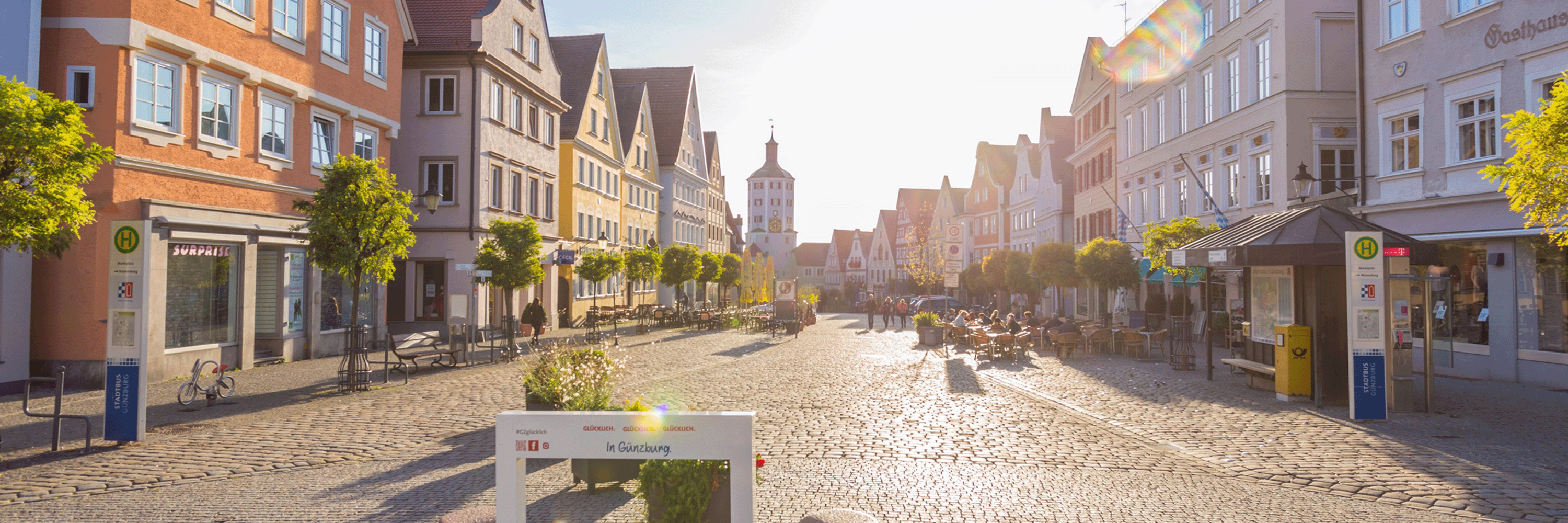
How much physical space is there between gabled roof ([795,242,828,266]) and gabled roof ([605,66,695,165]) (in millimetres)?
82500

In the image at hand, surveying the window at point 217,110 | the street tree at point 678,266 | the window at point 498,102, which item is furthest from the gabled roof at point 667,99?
the window at point 217,110

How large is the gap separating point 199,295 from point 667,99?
149ft

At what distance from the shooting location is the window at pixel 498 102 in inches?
1134

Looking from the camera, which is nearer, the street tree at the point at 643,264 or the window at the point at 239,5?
the window at the point at 239,5

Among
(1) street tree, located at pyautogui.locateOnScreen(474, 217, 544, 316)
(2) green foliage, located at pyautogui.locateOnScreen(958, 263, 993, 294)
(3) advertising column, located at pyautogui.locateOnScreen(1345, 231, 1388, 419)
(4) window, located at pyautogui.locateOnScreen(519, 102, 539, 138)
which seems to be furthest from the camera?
(2) green foliage, located at pyautogui.locateOnScreen(958, 263, 993, 294)

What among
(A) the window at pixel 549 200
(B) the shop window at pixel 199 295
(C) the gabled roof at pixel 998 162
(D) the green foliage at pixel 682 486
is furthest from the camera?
(C) the gabled roof at pixel 998 162

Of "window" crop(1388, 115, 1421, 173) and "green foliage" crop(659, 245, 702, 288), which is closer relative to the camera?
"window" crop(1388, 115, 1421, 173)

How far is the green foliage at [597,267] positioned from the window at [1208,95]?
20.9 meters

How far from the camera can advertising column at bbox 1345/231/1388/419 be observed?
432 inches

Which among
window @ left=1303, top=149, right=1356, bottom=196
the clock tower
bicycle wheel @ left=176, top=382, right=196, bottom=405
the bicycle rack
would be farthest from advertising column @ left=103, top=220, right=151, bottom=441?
the clock tower

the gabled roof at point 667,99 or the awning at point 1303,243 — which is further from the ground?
the gabled roof at point 667,99

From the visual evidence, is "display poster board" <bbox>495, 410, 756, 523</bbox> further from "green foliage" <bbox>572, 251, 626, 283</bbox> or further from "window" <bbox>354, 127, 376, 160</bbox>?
"green foliage" <bbox>572, 251, 626, 283</bbox>

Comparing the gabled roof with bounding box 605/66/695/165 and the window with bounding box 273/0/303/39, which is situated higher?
the gabled roof with bounding box 605/66/695/165

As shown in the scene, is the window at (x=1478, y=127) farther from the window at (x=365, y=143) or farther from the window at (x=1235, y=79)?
the window at (x=365, y=143)
